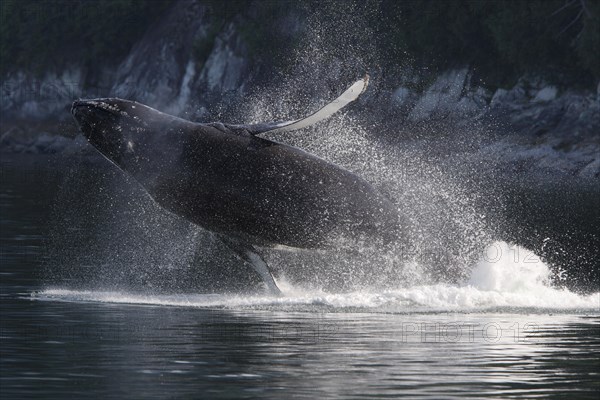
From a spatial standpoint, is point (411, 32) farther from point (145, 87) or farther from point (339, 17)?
point (145, 87)

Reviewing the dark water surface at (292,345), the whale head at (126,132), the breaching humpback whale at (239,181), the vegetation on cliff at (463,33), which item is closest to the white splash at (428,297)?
the dark water surface at (292,345)

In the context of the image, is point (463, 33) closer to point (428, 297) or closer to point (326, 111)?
point (428, 297)

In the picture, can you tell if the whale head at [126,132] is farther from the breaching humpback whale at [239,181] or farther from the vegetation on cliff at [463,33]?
the vegetation on cliff at [463,33]

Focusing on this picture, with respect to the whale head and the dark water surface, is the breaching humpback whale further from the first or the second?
the dark water surface

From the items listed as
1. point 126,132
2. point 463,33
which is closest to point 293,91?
point 463,33

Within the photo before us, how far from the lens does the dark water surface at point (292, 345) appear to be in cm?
1872

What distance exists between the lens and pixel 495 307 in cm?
2533

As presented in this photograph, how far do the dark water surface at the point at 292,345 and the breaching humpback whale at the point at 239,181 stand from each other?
125 cm

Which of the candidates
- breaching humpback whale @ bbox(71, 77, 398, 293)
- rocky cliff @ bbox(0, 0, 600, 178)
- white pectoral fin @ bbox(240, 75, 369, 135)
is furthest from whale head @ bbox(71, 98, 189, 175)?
rocky cliff @ bbox(0, 0, 600, 178)

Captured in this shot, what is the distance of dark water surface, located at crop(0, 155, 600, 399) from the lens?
18.7 metres

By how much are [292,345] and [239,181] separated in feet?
15.0

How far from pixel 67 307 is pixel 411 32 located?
70.8 metres

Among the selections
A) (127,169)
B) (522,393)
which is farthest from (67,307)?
(522,393)

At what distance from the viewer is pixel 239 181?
83.5ft
